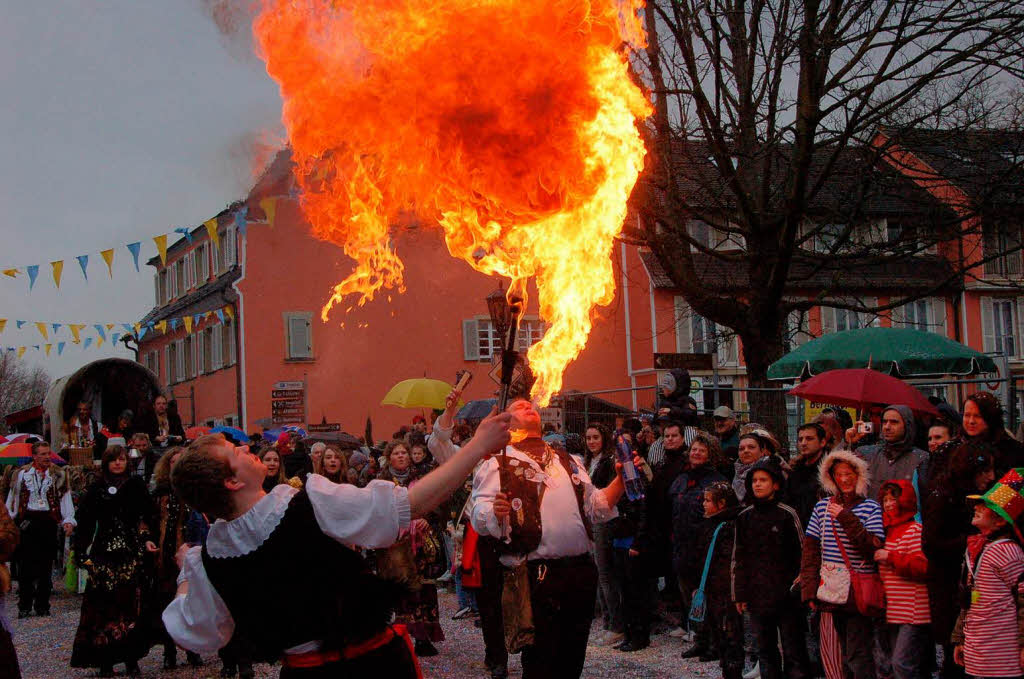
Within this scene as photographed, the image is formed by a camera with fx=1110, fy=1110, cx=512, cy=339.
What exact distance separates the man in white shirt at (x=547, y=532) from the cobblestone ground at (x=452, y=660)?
276 cm

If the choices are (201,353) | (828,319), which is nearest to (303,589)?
(828,319)

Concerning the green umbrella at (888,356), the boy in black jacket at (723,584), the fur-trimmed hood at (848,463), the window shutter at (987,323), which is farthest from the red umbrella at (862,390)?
the window shutter at (987,323)

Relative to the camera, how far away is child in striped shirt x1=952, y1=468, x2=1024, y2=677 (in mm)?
6191

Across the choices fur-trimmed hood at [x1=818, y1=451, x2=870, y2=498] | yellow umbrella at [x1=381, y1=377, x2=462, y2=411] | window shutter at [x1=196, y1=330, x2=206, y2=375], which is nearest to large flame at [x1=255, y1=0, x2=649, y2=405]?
fur-trimmed hood at [x1=818, y1=451, x2=870, y2=498]

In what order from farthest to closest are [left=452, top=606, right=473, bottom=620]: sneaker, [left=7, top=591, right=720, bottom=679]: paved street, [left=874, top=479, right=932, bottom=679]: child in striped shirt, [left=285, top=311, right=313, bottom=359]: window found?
[left=285, top=311, right=313, bottom=359]: window → [left=452, top=606, right=473, bottom=620]: sneaker → [left=7, top=591, right=720, bottom=679]: paved street → [left=874, top=479, right=932, bottom=679]: child in striped shirt

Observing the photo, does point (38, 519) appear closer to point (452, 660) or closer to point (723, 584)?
point (452, 660)

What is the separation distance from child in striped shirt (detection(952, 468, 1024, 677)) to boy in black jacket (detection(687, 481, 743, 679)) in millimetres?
2093

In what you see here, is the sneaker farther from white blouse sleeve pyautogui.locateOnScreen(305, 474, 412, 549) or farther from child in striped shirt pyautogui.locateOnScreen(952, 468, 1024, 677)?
white blouse sleeve pyautogui.locateOnScreen(305, 474, 412, 549)

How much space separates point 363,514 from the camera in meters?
3.94

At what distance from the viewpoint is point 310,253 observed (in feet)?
98.0

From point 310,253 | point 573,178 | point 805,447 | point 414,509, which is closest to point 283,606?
point 414,509

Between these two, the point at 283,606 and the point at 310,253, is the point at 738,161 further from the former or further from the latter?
the point at 310,253

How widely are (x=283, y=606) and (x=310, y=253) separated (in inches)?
1043

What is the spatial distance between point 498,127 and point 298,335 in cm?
2753
